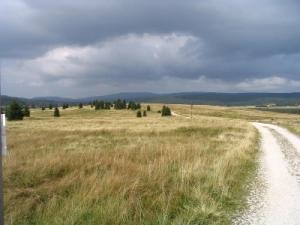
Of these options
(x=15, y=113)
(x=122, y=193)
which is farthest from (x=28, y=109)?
(x=122, y=193)

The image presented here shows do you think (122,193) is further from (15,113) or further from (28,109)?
(28,109)

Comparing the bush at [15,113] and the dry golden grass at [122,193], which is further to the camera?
the bush at [15,113]

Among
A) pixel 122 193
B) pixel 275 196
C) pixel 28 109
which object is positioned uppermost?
pixel 122 193

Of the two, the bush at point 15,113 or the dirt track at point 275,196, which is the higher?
the dirt track at point 275,196

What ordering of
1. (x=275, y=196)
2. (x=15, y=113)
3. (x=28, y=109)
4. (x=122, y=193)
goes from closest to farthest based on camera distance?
(x=122, y=193) < (x=275, y=196) < (x=15, y=113) < (x=28, y=109)

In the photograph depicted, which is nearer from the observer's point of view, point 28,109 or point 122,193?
point 122,193

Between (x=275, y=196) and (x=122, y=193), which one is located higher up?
(x=122, y=193)

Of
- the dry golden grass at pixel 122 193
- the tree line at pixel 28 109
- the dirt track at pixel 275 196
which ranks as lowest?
the tree line at pixel 28 109

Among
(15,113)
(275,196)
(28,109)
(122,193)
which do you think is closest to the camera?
(122,193)

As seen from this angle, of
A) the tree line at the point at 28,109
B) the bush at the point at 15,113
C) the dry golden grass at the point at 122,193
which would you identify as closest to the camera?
the dry golden grass at the point at 122,193

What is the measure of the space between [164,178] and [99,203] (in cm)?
255

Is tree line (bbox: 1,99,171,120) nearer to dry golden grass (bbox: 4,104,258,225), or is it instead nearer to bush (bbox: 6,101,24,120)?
bush (bbox: 6,101,24,120)

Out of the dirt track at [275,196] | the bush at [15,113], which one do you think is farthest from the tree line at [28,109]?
the dirt track at [275,196]

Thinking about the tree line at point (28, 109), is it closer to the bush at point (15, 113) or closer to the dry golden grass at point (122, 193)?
the bush at point (15, 113)
